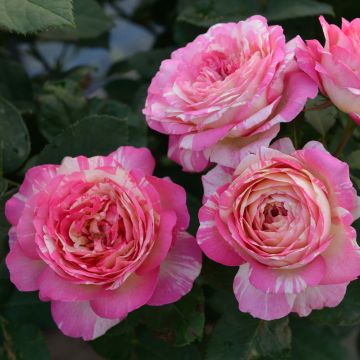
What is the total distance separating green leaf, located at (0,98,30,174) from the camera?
52 cm

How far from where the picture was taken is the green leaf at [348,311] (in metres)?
0.43

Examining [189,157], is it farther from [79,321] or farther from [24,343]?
[24,343]

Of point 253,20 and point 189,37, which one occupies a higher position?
point 253,20

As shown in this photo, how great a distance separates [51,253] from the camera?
1.22ft

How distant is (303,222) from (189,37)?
1.24 feet

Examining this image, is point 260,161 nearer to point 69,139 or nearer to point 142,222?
point 142,222

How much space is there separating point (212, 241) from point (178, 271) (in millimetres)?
45

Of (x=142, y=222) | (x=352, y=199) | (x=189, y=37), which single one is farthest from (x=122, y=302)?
(x=189, y=37)

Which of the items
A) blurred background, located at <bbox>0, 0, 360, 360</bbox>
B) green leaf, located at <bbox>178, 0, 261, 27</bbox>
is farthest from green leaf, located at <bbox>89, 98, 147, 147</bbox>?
green leaf, located at <bbox>178, 0, 261, 27</bbox>

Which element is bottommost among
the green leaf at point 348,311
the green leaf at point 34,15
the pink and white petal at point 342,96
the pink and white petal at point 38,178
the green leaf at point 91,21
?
the green leaf at point 348,311

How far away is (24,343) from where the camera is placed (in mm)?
528

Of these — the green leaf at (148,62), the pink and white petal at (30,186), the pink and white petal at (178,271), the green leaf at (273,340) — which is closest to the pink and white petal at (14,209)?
the pink and white petal at (30,186)

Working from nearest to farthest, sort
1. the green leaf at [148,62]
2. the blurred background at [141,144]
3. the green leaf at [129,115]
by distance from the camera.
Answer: the blurred background at [141,144] < the green leaf at [129,115] < the green leaf at [148,62]

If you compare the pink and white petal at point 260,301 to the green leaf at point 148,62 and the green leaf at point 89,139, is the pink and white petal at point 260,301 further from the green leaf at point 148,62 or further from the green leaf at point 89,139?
the green leaf at point 148,62
